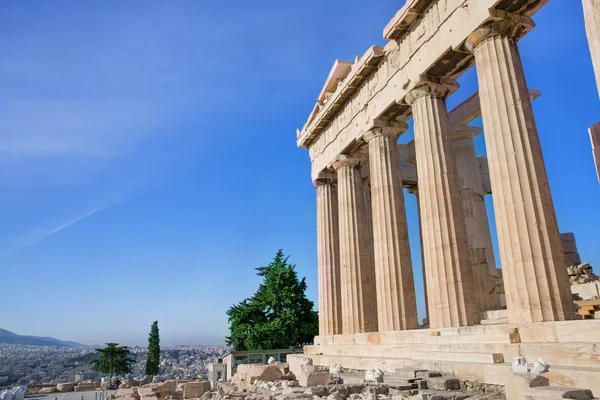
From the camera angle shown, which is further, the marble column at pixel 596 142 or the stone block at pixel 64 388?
the stone block at pixel 64 388

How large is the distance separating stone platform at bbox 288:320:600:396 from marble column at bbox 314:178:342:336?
20.2 ft

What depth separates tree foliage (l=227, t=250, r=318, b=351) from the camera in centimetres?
3272

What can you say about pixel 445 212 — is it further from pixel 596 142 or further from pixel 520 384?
pixel 520 384

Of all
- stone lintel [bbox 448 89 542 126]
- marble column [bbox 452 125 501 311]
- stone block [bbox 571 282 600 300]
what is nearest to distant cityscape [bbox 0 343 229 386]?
marble column [bbox 452 125 501 311]

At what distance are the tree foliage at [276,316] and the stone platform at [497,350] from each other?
1835 cm

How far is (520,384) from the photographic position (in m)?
5.99

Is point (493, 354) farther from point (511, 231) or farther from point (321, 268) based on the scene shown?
point (321, 268)

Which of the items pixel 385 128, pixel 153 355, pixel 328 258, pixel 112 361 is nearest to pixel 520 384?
pixel 385 128

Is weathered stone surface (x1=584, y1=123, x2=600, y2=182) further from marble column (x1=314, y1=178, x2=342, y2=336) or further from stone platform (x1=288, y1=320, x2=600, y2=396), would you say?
marble column (x1=314, y1=178, x2=342, y2=336)

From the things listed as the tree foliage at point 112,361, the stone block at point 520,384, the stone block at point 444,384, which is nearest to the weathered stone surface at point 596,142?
the stone block at point 444,384

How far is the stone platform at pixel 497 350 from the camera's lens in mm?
7340

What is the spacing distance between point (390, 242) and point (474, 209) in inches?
309

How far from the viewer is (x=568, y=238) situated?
24141 mm

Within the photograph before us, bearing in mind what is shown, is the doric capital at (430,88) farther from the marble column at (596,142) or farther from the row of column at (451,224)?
the marble column at (596,142)
